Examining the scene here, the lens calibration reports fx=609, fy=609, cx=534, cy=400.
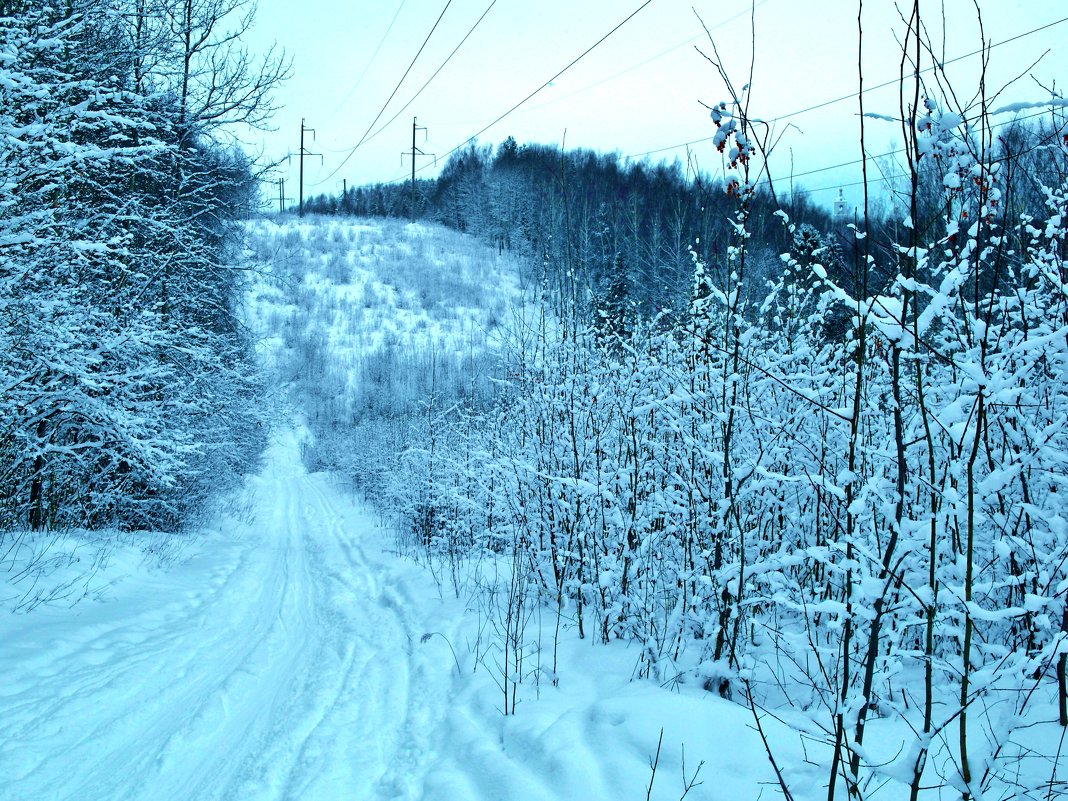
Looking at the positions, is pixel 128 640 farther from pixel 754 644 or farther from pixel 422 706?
pixel 754 644

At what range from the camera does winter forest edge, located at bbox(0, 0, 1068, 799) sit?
201 cm

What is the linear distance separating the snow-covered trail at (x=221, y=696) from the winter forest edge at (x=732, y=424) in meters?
0.83

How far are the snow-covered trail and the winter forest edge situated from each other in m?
0.83

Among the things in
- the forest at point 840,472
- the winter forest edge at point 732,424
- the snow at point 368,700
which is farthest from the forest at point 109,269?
the forest at point 840,472

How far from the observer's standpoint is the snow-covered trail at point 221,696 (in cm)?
312

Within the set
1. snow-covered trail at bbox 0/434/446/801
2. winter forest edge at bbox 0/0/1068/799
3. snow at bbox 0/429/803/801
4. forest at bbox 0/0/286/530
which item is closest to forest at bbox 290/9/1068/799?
winter forest edge at bbox 0/0/1068/799

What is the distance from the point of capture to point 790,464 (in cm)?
438

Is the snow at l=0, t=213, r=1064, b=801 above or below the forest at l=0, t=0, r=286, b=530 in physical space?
below

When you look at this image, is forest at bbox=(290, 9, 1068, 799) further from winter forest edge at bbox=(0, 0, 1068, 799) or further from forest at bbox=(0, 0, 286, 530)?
forest at bbox=(0, 0, 286, 530)

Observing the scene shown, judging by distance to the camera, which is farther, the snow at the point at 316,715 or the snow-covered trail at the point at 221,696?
the snow-covered trail at the point at 221,696

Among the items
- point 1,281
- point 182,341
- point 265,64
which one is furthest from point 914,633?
point 265,64

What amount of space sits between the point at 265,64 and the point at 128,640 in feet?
35.6

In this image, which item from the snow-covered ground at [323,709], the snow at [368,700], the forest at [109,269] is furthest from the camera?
the forest at [109,269]

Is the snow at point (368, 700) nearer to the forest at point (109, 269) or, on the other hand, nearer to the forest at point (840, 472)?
the forest at point (840, 472)
